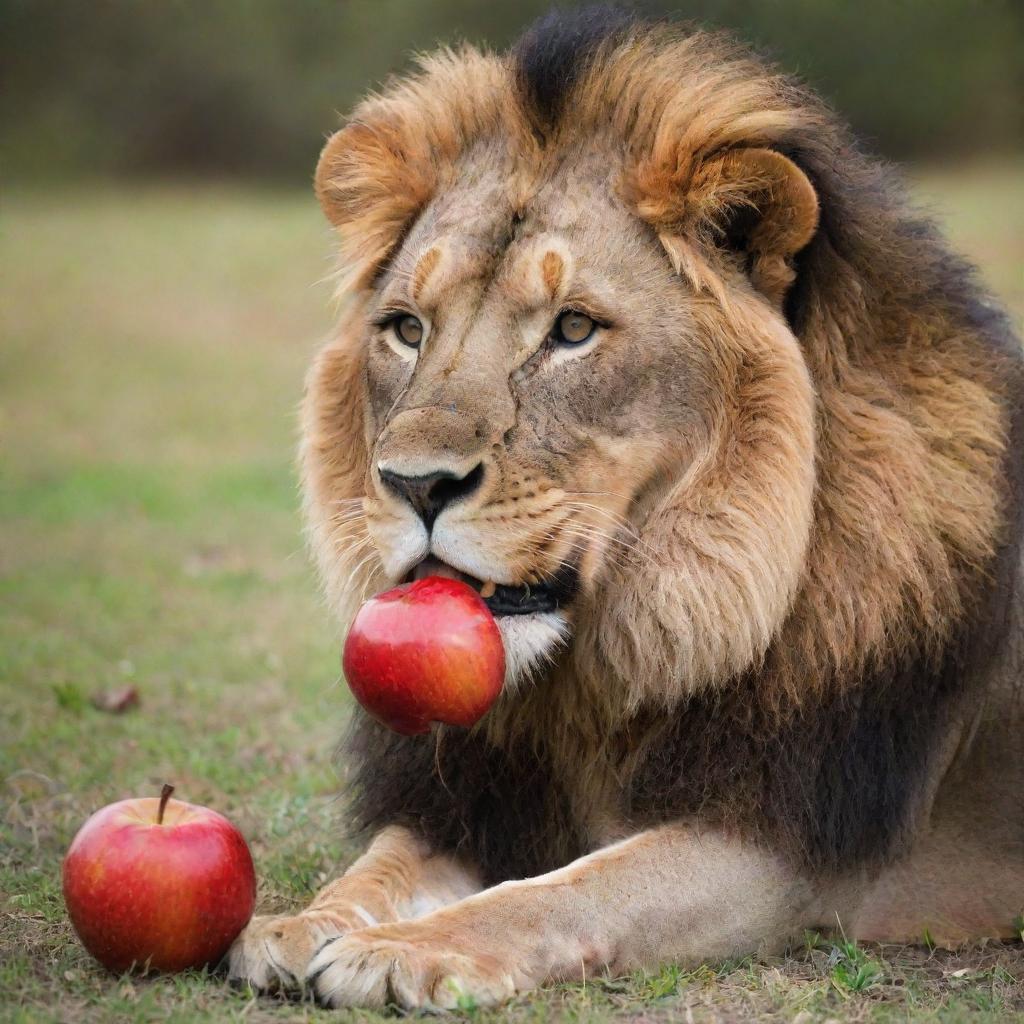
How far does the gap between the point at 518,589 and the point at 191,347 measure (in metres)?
14.5

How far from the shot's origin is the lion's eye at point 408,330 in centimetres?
396

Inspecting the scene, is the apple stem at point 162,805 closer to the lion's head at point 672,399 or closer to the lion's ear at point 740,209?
the lion's head at point 672,399

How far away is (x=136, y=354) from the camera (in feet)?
56.1

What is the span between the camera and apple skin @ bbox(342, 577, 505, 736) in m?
3.37

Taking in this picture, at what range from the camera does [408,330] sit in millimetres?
3990

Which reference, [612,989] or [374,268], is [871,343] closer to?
[374,268]

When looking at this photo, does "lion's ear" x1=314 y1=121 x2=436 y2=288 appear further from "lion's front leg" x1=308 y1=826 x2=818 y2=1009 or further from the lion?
"lion's front leg" x1=308 y1=826 x2=818 y2=1009

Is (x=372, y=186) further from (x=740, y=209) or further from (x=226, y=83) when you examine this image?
(x=226, y=83)

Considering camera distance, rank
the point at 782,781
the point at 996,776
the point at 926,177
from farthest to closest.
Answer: the point at 926,177
the point at 996,776
the point at 782,781

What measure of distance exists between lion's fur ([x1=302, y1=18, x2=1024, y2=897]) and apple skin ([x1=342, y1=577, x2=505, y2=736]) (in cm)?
40

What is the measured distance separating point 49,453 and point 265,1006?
1042 centimetres

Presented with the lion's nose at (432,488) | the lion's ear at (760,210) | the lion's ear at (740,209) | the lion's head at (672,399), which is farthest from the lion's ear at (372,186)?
the lion's nose at (432,488)

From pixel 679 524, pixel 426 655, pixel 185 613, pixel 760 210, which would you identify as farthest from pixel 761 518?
pixel 185 613

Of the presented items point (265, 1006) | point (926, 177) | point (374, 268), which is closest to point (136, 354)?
point (926, 177)
